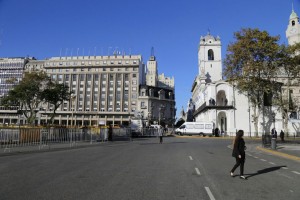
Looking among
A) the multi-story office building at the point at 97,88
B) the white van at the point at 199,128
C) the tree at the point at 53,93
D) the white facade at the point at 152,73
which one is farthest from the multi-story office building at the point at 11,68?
the white van at the point at 199,128

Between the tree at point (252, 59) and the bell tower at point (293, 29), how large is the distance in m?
52.8

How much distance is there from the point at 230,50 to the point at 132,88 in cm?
7237

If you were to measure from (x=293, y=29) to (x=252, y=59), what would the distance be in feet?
187

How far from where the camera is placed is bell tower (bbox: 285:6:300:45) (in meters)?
78.5

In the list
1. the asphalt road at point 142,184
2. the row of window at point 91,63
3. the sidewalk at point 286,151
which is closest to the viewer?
the asphalt road at point 142,184

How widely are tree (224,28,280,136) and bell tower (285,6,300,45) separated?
173 feet

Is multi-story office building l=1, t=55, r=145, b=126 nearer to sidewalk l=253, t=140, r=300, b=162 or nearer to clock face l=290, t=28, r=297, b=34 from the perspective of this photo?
clock face l=290, t=28, r=297, b=34

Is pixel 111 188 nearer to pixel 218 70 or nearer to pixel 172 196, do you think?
pixel 172 196

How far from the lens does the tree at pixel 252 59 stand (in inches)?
1272

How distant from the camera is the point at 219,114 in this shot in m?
56.0

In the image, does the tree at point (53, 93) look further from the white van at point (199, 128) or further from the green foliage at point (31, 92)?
the white van at point (199, 128)

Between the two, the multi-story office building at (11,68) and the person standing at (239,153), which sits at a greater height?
the multi-story office building at (11,68)

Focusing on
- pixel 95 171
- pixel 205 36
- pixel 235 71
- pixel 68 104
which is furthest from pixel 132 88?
pixel 95 171

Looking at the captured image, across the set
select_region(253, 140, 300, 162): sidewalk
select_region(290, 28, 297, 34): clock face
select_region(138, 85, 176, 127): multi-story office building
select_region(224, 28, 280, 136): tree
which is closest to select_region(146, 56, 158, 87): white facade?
select_region(138, 85, 176, 127): multi-story office building
